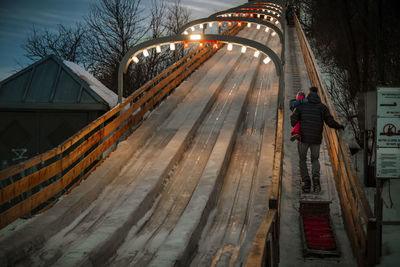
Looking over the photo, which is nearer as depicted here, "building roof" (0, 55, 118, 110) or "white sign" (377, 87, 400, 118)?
"white sign" (377, 87, 400, 118)

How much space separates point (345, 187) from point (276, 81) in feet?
34.3

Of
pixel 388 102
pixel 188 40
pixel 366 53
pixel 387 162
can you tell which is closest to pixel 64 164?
pixel 387 162

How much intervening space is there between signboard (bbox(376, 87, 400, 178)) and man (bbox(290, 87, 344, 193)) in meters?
1.91

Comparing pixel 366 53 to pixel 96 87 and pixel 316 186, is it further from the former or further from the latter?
pixel 316 186

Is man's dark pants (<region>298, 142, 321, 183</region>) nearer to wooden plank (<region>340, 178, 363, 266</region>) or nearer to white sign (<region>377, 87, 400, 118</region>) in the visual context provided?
wooden plank (<region>340, 178, 363, 266</region>)

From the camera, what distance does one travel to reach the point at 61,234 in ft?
24.3

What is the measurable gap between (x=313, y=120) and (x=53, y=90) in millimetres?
8596

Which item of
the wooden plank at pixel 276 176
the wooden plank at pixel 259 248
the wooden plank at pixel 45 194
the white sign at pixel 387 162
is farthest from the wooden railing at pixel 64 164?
the white sign at pixel 387 162

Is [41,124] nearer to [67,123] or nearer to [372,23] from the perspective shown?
[67,123]

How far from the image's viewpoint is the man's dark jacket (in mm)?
8656

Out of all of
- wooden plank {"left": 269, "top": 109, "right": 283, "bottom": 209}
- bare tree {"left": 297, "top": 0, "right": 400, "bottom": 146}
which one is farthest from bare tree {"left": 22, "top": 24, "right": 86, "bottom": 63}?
wooden plank {"left": 269, "top": 109, "right": 283, "bottom": 209}

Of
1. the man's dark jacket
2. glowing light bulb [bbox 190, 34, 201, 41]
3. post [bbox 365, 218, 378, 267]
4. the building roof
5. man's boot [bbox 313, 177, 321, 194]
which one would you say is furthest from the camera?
glowing light bulb [bbox 190, 34, 201, 41]

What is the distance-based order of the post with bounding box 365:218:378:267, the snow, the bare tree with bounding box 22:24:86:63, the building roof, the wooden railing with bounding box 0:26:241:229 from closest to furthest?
1. the post with bounding box 365:218:378:267
2. the wooden railing with bounding box 0:26:241:229
3. the building roof
4. the snow
5. the bare tree with bounding box 22:24:86:63

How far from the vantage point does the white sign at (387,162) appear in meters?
6.72
